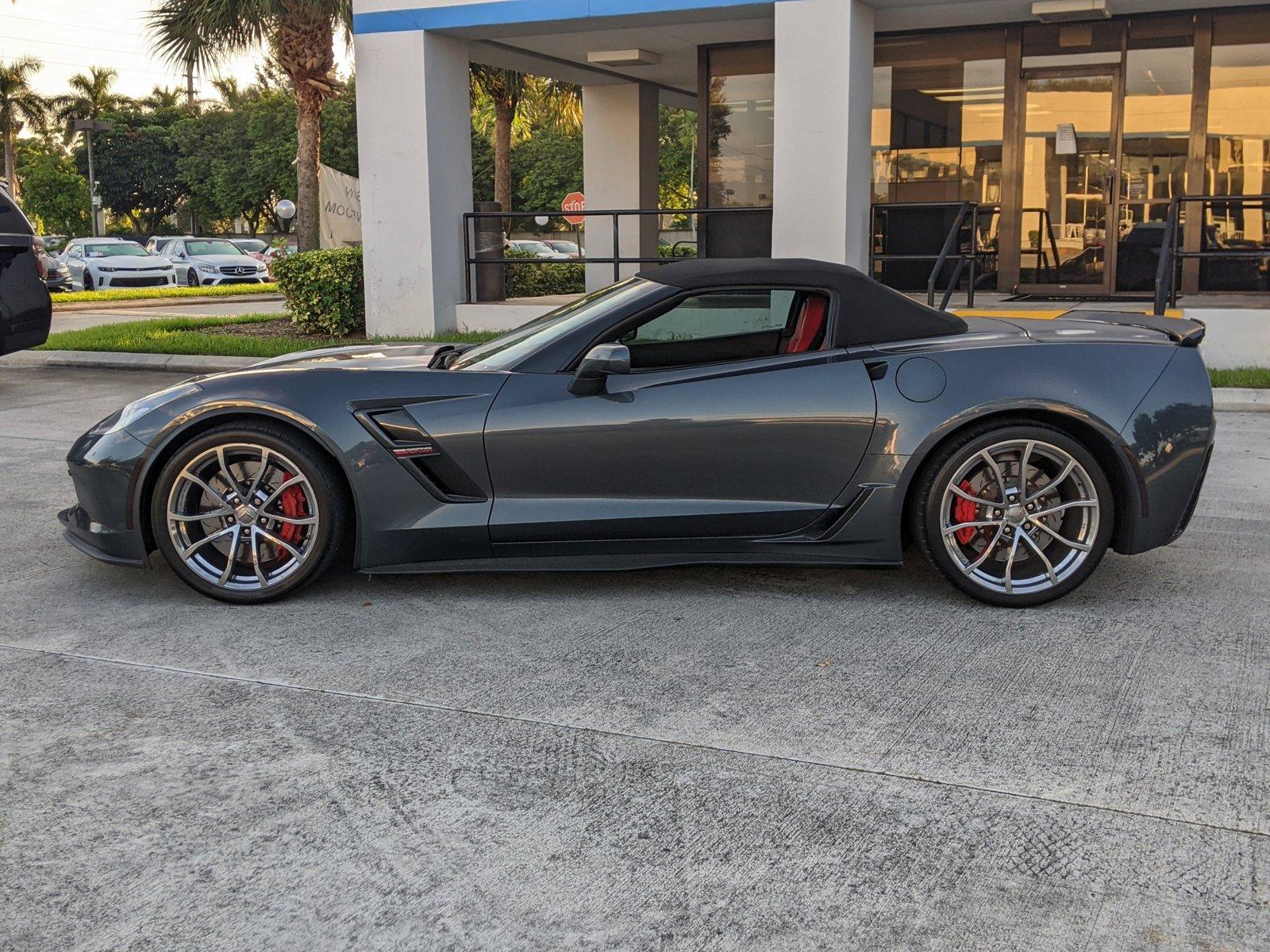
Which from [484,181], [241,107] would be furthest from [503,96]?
[241,107]

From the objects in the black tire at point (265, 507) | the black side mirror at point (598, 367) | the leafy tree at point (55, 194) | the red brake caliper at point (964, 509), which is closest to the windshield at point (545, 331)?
the black side mirror at point (598, 367)

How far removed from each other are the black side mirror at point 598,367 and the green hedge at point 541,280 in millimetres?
14727

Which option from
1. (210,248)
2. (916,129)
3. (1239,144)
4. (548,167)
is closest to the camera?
(1239,144)

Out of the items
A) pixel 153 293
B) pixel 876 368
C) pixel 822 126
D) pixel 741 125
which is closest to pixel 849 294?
pixel 876 368

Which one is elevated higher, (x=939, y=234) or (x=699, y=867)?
(x=939, y=234)

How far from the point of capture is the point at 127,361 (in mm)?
13773

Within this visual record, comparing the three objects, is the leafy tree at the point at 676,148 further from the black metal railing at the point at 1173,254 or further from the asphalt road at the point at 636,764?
the asphalt road at the point at 636,764

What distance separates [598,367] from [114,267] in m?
30.7

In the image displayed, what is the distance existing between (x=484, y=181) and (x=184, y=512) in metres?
62.8

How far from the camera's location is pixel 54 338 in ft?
51.6

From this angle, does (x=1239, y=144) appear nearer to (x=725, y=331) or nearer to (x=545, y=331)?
(x=725, y=331)

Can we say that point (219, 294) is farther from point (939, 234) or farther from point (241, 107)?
point (241, 107)

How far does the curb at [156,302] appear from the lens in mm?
24250

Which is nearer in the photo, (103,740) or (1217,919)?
(1217,919)
